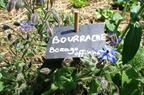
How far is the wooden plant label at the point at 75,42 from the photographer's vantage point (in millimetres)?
2135

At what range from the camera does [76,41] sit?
220 cm

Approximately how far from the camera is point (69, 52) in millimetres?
2146

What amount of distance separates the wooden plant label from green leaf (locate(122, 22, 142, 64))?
214mm

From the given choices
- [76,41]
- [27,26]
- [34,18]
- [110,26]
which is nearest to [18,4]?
[34,18]

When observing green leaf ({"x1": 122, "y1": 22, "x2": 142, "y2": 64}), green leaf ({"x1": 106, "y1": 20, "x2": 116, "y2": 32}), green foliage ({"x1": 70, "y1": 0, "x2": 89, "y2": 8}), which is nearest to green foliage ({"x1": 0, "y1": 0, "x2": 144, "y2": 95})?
green leaf ({"x1": 122, "y1": 22, "x2": 142, "y2": 64})

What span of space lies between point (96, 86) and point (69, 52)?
219 mm

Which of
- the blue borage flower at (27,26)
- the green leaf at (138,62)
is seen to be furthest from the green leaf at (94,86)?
the blue borage flower at (27,26)

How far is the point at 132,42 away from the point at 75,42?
357 mm

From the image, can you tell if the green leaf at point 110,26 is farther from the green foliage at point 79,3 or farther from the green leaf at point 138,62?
the green foliage at point 79,3

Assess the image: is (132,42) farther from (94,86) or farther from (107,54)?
(94,86)

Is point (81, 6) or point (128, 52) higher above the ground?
point (128, 52)

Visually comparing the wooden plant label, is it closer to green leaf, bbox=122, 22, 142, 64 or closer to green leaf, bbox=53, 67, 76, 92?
green leaf, bbox=53, 67, 76, 92

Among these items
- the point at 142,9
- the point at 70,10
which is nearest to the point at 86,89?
the point at 142,9

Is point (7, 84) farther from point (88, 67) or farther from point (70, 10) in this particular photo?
point (70, 10)
